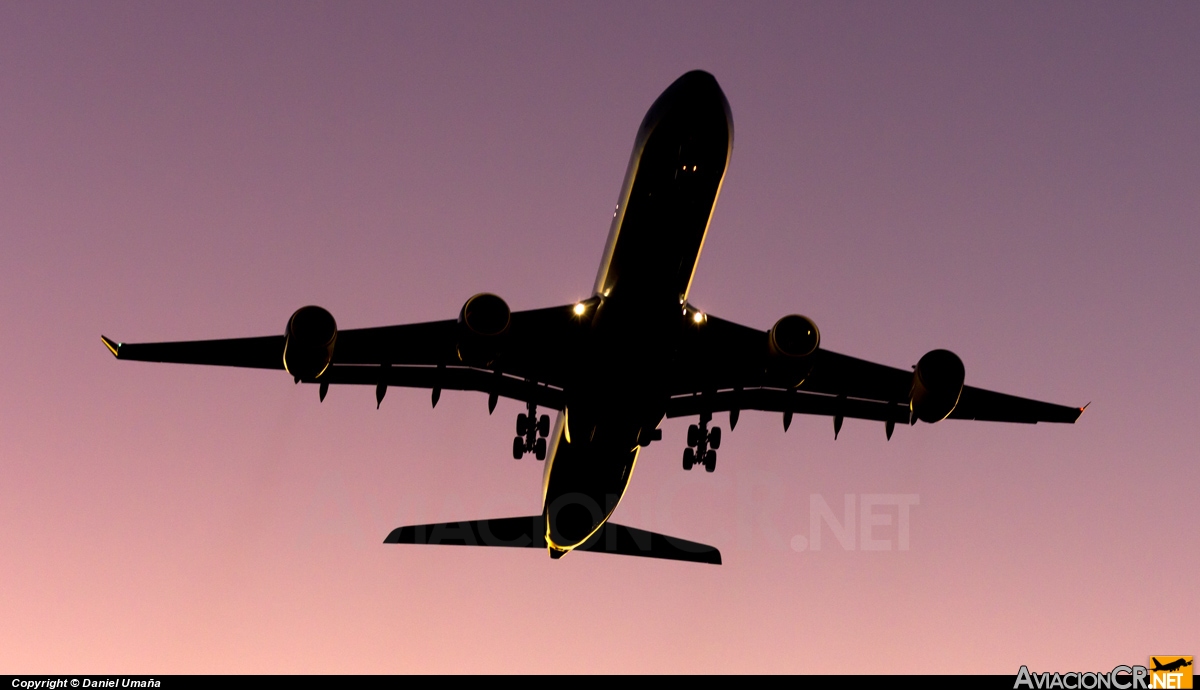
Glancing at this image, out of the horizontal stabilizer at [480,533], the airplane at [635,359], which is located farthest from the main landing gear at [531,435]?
the horizontal stabilizer at [480,533]

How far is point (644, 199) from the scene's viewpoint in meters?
22.6

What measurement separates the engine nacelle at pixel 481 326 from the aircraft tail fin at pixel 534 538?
1101cm

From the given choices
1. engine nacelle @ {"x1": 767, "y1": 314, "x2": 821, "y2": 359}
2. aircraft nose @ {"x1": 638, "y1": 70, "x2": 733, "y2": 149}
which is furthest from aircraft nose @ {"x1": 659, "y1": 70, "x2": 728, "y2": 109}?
engine nacelle @ {"x1": 767, "y1": 314, "x2": 821, "y2": 359}

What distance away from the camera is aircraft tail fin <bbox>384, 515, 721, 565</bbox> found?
111 ft

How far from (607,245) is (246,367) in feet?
29.9

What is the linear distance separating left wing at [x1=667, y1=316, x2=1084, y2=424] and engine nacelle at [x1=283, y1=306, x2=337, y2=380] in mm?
7663

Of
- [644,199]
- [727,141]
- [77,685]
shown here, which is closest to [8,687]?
[77,685]

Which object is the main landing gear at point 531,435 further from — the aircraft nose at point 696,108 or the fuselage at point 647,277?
the aircraft nose at point 696,108

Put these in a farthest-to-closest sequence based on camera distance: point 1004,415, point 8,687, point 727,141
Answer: point 1004,415 < point 8,687 < point 727,141

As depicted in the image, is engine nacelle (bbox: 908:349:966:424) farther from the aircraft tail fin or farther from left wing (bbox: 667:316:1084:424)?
the aircraft tail fin

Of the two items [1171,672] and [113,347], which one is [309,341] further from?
[1171,672]

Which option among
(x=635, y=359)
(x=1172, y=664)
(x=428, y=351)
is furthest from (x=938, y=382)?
(x=428, y=351)

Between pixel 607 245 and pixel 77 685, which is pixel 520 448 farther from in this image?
pixel 77 685

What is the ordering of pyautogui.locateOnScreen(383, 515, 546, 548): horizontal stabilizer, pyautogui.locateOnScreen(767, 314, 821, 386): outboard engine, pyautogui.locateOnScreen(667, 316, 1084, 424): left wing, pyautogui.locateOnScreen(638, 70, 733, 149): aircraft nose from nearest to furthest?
pyautogui.locateOnScreen(638, 70, 733, 149): aircraft nose, pyautogui.locateOnScreen(767, 314, 821, 386): outboard engine, pyautogui.locateOnScreen(667, 316, 1084, 424): left wing, pyautogui.locateOnScreen(383, 515, 546, 548): horizontal stabilizer
